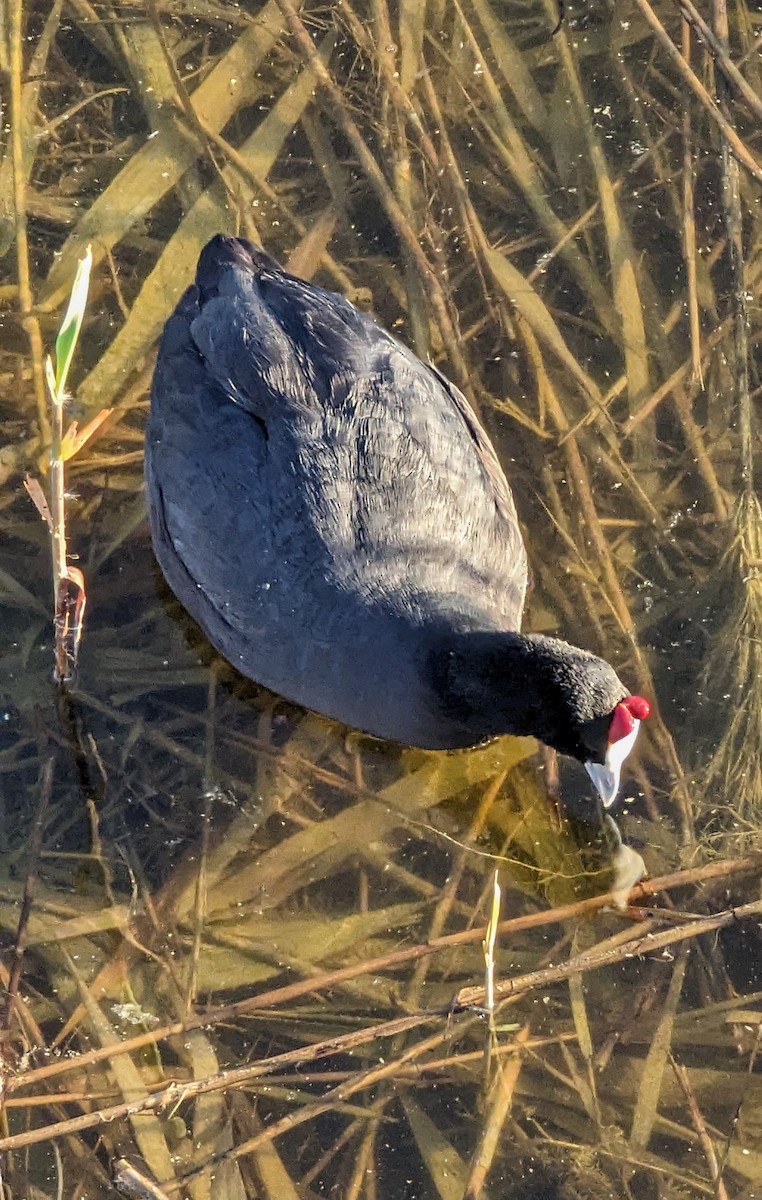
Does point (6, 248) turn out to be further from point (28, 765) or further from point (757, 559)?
point (757, 559)

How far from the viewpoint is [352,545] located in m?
3.61

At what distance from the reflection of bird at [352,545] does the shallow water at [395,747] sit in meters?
0.46

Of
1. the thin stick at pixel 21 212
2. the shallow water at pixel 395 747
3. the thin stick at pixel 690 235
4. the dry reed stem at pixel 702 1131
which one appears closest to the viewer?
the dry reed stem at pixel 702 1131

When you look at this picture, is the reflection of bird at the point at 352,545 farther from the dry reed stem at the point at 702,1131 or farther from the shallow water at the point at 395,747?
the dry reed stem at the point at 702,1131

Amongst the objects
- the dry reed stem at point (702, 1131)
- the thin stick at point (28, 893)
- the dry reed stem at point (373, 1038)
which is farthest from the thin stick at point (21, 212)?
the dry reed stem at point (702, 1131)

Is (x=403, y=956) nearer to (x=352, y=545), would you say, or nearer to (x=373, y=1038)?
(x=373, y=1038)

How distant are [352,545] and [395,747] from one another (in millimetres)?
810

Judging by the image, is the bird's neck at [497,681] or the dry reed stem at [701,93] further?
the dry reed stem at [701,93]

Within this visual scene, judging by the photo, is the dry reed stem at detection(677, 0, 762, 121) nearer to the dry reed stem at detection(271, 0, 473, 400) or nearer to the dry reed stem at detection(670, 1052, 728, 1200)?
the dry reed stem at detection(271, 0, 473, 400)

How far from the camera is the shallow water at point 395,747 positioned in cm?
360

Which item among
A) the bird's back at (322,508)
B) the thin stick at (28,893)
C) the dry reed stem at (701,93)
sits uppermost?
the dry reed stem at (701,93)

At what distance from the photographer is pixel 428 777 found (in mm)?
4090

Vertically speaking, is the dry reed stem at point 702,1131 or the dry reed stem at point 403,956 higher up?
the dry reed stem at point 403,956

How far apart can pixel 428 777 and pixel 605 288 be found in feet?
6.64
